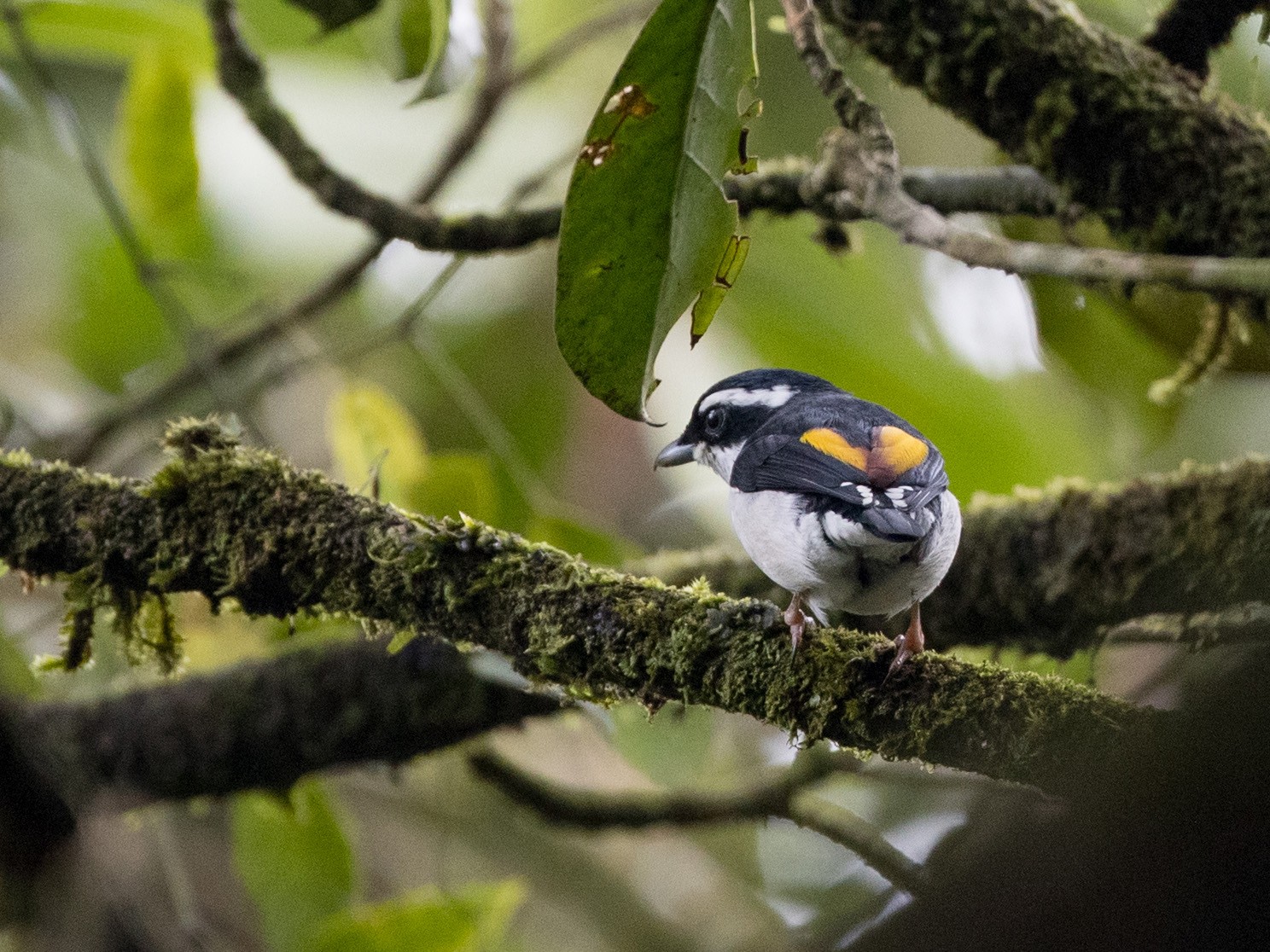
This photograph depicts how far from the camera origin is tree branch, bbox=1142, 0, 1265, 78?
2.33 meters

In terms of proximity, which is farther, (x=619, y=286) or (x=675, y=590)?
(x=675, y=590)

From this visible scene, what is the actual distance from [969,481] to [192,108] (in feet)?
7.34

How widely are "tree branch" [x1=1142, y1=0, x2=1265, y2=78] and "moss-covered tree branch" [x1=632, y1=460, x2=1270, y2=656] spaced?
2.89ft

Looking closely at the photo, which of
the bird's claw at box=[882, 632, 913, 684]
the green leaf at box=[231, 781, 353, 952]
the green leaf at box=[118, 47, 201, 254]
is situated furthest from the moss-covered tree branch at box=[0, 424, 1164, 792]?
the green leaf at box=[118, 47, 201, 254]

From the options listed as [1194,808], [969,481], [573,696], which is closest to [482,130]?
[969,481]

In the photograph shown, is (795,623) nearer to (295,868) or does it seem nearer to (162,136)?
(295,868)

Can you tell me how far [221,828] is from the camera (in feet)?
15.5

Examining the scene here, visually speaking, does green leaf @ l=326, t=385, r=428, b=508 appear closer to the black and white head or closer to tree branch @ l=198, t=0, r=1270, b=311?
tree branch @ l=198, t=0, r=1270, b=311

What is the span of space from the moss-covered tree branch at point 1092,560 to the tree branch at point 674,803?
1.70 feet

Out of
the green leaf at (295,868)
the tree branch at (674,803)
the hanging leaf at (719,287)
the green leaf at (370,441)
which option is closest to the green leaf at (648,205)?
the hanging leaf at (719,287)

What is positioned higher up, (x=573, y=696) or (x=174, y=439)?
(x=174, y=439)

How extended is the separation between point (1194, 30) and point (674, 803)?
95.1 inches

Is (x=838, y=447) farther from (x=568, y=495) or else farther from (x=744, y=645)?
(x=568, y=495)

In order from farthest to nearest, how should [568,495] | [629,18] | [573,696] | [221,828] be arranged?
[568,495] < [221,828] < [629,18] < [573,696]
